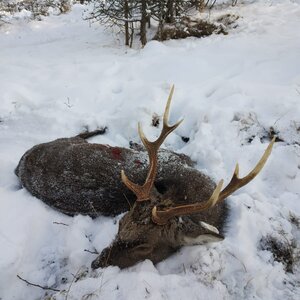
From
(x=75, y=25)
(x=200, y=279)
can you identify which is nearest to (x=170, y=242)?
(x=200, y=279)

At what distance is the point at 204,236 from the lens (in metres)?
3.04

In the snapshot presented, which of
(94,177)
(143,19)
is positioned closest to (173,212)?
(94,177)

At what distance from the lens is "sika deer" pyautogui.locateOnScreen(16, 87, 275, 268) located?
10.3ft

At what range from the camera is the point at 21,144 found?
5203mm

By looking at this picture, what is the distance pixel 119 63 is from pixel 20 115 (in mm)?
2644

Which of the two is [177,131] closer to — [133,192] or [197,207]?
[133,192]

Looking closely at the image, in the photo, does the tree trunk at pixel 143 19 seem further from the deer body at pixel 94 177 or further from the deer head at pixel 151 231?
the deer head at pixel 151 231

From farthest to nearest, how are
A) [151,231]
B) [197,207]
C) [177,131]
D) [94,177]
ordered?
[177,131] → [94,177] → [151,231] → [197,207]

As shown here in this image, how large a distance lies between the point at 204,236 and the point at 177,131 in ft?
8.37

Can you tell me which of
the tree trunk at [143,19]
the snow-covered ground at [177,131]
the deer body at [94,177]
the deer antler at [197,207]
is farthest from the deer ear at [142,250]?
the tree trunk at [143,19]

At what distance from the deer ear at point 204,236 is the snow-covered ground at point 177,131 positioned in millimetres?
176

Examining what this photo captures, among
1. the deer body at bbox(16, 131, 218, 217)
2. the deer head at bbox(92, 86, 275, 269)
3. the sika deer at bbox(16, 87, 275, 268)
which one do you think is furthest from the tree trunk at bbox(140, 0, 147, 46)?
the deer head at bbox(92, 86, 275, 269)

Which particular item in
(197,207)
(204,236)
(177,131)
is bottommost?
(177,131)

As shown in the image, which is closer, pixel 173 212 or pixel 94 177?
pixel 173 212
